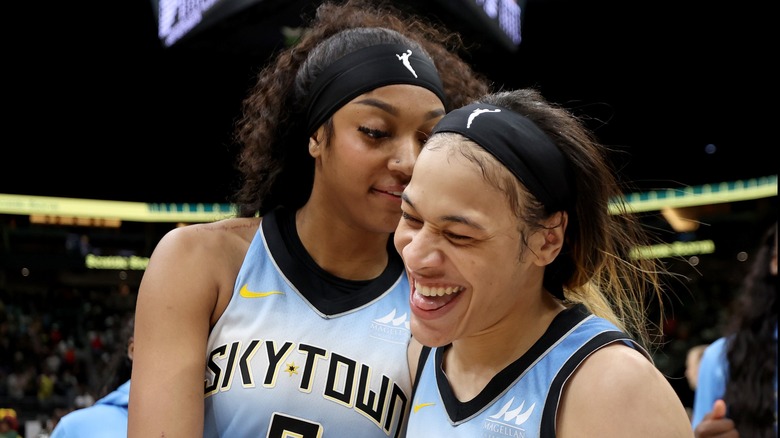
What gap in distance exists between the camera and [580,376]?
1586mm

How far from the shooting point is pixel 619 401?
1.50m

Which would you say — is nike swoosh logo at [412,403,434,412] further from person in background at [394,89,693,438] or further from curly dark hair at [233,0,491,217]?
curly dark hair at [233,0,491,217]

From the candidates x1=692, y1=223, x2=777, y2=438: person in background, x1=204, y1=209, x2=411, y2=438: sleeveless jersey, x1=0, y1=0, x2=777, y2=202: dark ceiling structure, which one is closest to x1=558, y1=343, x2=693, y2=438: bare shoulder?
x1=204, y1=209, x2=411, y2=438: sleeveless jersey

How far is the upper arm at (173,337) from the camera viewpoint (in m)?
1.99

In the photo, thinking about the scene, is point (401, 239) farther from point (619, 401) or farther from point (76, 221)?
point (76, 221)

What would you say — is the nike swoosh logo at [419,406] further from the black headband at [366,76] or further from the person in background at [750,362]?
the person in background at [750,362]

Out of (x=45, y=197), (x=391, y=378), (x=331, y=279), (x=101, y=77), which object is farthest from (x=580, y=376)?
(x=45, y=197)

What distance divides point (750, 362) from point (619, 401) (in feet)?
9.45

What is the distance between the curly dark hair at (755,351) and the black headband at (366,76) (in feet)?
8.14

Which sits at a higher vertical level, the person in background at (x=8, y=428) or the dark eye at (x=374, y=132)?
the dark eye at (x=374, y=132)

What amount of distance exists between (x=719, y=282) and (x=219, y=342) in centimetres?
1764

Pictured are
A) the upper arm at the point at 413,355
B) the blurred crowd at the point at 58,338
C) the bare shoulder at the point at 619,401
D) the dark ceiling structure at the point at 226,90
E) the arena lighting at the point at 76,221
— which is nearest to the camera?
the bare shoulder at the point at 619,401

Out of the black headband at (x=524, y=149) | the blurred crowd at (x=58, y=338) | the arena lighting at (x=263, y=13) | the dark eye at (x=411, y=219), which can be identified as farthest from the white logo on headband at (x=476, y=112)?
the blurred crowd at (x=58, y=338)

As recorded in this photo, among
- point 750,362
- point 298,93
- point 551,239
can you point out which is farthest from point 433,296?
point 750,362
